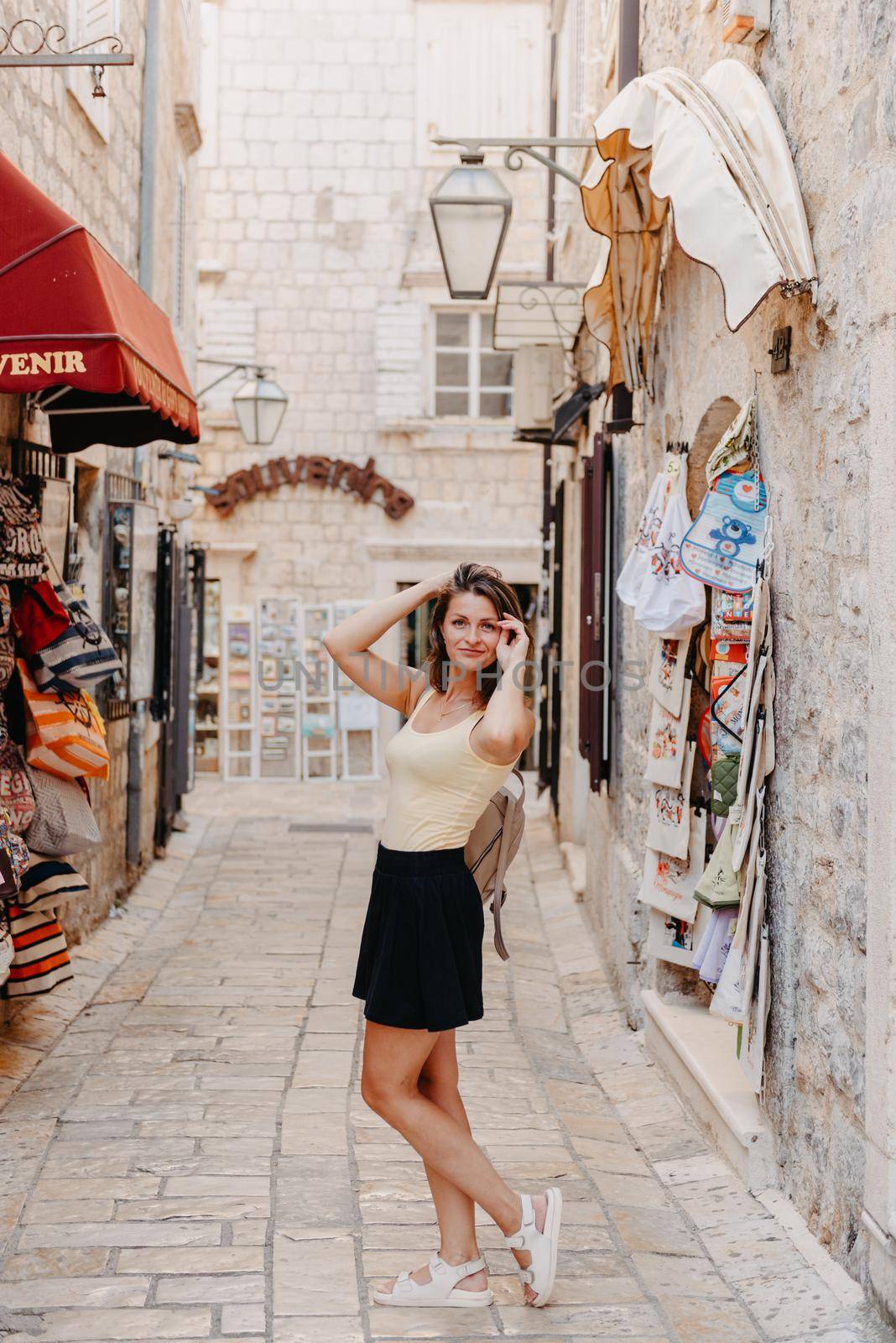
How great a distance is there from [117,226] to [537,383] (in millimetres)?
3513

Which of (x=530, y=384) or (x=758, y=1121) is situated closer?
(x=758, y=1121)

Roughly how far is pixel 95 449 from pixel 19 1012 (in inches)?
Result: 125

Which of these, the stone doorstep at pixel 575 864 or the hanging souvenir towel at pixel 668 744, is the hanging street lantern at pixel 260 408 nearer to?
the stone doorstep at pixel 575 864

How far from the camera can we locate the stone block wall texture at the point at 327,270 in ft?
53.1

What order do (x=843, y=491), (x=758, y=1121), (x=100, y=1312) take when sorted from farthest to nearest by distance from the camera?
(x=758, y=1121)
(x=843, y=491)
(x=100, y=1312)

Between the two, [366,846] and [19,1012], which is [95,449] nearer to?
[19,1012]

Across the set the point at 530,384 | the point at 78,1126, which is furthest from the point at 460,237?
the point at 78,1126

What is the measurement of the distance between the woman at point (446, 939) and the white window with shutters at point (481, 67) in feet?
45.5

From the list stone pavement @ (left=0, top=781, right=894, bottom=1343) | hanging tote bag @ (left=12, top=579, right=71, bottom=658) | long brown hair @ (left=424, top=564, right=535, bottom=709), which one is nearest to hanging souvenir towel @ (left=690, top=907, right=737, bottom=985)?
stone pavement @ (left=0, top=781, right=894, bottom=1343)

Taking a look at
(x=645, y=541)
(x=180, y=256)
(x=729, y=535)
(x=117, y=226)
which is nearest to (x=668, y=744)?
(x=645, y=541)

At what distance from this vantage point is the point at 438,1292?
3338mm

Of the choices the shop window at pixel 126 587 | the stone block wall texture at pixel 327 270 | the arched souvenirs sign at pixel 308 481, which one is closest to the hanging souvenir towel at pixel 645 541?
the shop window at pixel 126 587

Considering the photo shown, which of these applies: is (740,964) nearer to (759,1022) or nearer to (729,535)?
(759,1022)

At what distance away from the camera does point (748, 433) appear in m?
4.42
